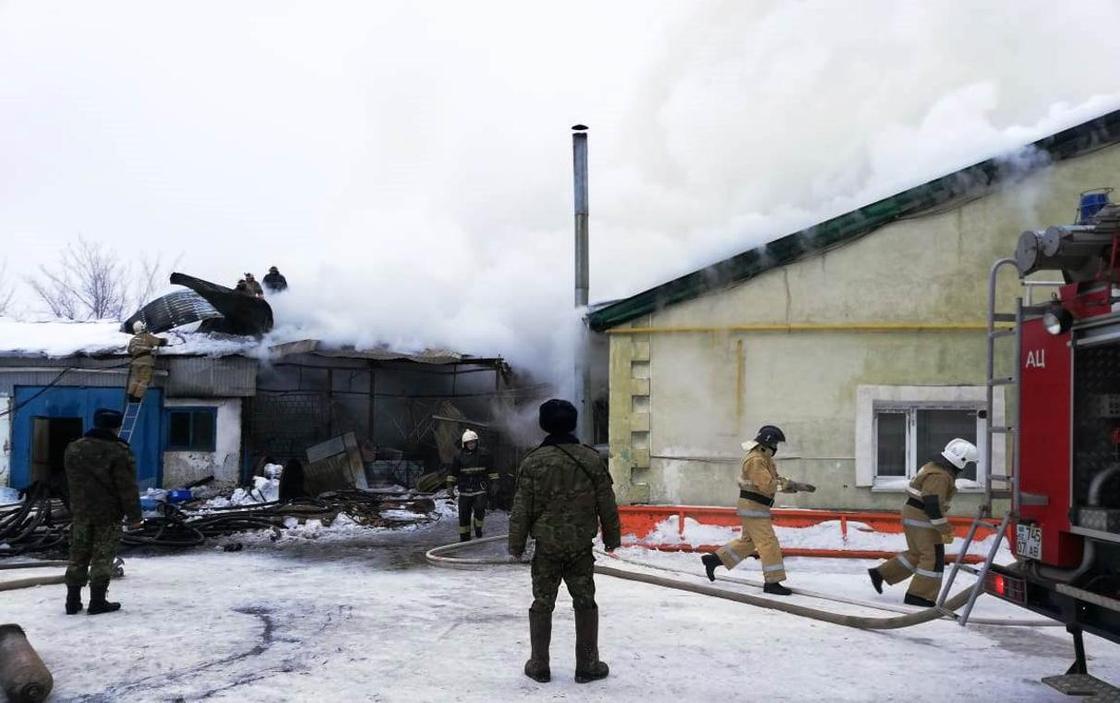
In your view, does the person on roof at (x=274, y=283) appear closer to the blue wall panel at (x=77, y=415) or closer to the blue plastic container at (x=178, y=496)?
the blue wall panel at (x=77, y=415)

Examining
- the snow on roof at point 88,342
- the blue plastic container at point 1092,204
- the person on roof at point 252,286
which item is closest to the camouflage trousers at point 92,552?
the blue plastic container at point 1092,204

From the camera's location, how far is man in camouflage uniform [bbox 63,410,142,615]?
6637 millimetres

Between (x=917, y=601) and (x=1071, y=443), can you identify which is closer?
(x=1071, y=443)

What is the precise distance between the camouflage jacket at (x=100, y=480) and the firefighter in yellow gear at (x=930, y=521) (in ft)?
21.1

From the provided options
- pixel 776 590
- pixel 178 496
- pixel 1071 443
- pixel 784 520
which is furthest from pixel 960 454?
pixel 178 496

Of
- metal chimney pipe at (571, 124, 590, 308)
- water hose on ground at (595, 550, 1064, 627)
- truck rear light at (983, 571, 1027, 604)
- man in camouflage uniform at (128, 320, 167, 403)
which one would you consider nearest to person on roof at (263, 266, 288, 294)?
man in camouflage uniform at (128, 320, 167, 403)

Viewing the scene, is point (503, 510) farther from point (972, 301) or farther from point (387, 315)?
point (972, 301)

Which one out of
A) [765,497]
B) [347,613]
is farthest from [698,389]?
[347,613]

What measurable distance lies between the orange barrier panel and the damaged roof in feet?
7.63

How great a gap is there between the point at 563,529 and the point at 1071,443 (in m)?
2.84

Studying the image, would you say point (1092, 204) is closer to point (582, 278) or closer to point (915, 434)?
point (915, 434)

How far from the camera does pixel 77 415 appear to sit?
15.8 meters

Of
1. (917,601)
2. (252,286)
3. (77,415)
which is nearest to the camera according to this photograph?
(917,601)

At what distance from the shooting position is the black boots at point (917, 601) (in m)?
7.25
